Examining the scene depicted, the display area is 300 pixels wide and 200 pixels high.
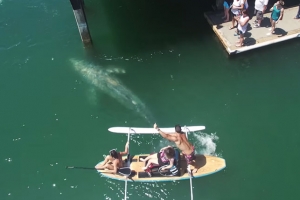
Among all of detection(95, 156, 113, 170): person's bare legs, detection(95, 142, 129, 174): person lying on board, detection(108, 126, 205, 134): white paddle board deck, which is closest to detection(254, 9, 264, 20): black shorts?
detection(108, 126, 205, 134): white paddle board deck

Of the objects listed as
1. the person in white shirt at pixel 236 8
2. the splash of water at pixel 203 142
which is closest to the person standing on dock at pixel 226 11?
the person in white shirt at pixel 236 8

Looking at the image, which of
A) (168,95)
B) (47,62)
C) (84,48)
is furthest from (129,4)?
(168,95)

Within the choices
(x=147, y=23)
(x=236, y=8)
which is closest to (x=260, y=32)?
(x=236, y=8)

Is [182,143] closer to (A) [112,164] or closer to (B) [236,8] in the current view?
(A) [112,164]

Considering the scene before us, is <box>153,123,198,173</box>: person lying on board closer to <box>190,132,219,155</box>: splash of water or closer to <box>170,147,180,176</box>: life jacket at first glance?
<box>170,147,180,176</box>: life jacket

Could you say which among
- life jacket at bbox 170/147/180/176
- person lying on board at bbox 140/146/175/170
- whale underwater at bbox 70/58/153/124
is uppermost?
whale underwater at bbox 70/58/153/124

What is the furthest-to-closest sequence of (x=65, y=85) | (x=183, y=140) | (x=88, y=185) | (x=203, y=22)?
(x=203, y=22) < (x=65, y=85) < (x=88, y=185) < (x=183, y=140)

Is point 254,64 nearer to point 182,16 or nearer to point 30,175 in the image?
point 182,16
